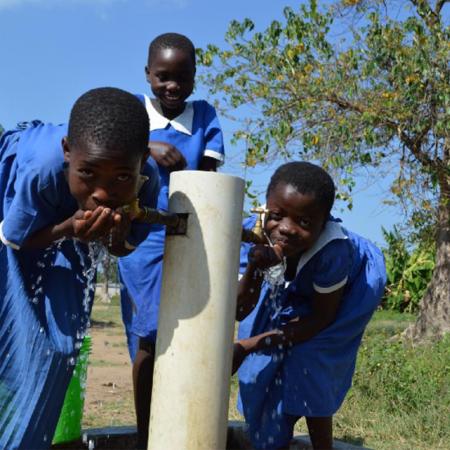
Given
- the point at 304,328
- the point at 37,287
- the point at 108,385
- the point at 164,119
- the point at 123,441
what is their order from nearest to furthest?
1. the point at 37,287
2. the point at 304,328
3. the point at 164,119
4. the point at 123,441
5. the point at 108,385

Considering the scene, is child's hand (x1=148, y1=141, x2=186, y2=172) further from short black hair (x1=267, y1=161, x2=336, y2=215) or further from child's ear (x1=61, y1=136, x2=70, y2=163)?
child's ear (x1=61, y1=136, x2=70, y2=163)

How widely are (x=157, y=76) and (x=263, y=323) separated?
41.9 inches

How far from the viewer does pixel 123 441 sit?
11.6ft

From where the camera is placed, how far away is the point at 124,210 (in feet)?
6.76

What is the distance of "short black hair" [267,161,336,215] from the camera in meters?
2.99

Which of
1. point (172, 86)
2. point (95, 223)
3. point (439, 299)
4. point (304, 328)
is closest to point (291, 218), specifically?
point (304, 328)

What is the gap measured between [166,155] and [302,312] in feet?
2.73

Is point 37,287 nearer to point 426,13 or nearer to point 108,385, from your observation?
point 108,385

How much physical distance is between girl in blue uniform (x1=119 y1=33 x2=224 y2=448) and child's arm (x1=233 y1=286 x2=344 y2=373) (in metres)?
0.36

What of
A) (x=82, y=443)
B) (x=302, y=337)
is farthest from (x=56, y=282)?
(x=82, y=443)

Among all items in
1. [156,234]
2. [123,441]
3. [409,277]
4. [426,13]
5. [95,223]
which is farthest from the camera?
[409,277]

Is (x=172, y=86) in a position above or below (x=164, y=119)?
above

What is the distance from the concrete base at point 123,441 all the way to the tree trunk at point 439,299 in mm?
4851

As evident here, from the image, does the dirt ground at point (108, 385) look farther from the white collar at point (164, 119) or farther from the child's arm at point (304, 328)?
the white collar at point (164, 119)
